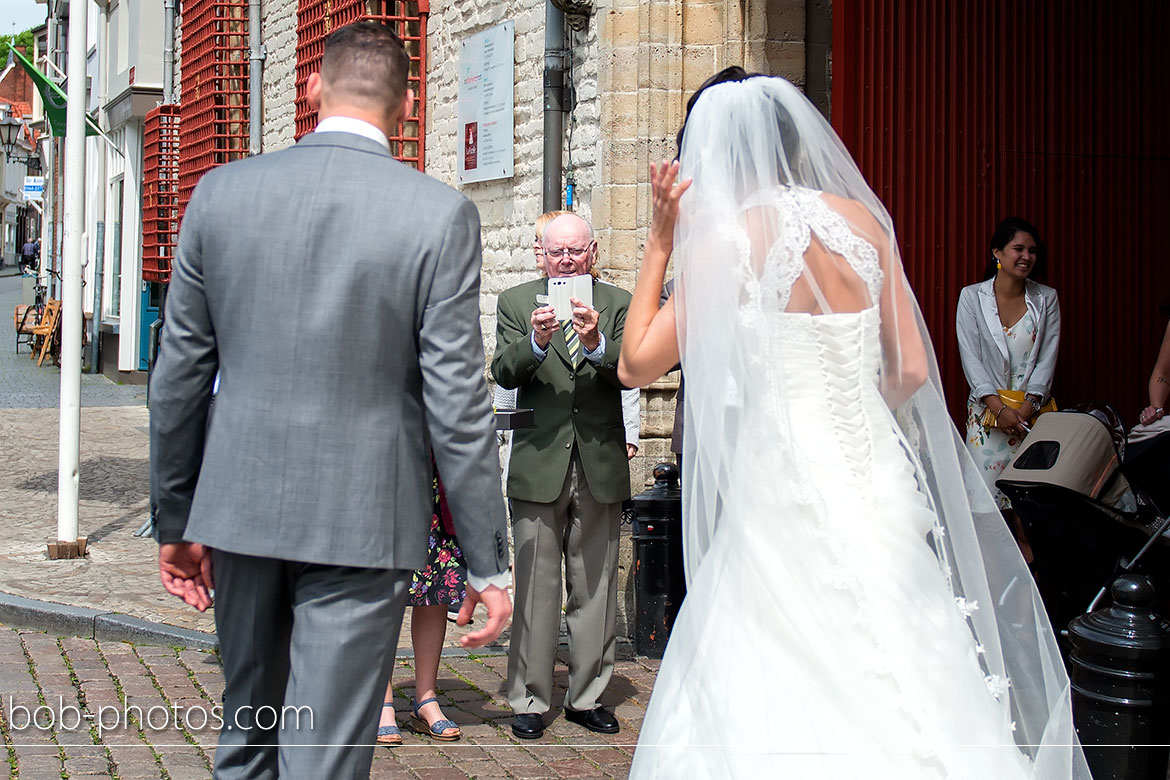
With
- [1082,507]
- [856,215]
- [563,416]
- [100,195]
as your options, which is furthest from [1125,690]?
[100,195]

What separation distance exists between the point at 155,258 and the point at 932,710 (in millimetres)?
17111

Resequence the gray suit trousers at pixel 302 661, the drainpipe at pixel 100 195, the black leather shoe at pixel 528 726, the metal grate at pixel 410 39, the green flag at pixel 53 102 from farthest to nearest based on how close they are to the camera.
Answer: the drainpipe at pixel 100 195 → the green flag at pixel 53 102 → the metal grate at pixel 410 39 → the black leather shoe at pixel 528 726 → the gray suit trousers at pixel 302 661

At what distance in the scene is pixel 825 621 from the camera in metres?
3.08

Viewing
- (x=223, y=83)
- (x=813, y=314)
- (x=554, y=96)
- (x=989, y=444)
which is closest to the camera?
(x=813, y=314)

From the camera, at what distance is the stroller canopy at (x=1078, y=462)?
5.31 meters

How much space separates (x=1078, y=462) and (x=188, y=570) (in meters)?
3.75

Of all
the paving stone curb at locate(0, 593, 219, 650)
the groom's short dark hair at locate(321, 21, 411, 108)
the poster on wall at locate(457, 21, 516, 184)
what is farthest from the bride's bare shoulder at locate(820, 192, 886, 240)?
the poster on wall at locate(457, 21, 516, 184)

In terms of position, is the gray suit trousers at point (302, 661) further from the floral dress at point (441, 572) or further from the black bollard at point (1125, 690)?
the black bollard at point (1125, 690)

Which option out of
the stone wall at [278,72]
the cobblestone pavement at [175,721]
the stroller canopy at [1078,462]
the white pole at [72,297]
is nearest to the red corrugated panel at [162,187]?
the stone wall at [278,72]

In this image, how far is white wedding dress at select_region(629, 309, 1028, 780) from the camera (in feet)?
9.77

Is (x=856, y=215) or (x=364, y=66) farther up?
(x=364, y=66)

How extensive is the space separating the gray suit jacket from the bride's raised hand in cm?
65

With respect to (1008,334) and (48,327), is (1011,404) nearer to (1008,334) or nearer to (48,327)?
(1008,334)

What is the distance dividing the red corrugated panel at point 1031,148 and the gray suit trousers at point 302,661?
5.10 meters
